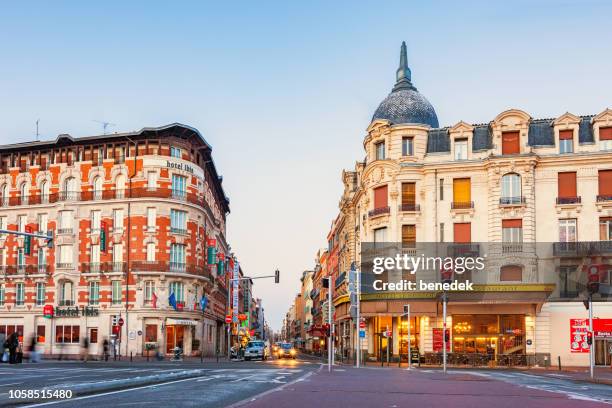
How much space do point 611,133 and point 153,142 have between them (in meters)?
38.8

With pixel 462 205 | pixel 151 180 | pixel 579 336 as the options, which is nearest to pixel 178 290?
pixel 151 180

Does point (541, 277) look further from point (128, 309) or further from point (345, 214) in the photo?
point (128, 309)

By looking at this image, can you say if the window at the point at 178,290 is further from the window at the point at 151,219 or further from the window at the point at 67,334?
the window at the point at 67,334

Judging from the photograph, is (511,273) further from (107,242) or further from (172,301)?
(107,242)

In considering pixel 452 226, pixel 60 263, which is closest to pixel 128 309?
pixel 60 263

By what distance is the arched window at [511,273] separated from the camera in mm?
50875

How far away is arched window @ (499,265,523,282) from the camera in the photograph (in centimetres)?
5088

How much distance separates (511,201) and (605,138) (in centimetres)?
785

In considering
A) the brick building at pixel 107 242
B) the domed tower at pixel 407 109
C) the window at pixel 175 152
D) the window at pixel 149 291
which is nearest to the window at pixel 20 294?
the brick building at pixel 107 242

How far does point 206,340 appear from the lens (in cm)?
7469

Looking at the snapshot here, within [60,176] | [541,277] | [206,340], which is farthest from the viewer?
[206,340]

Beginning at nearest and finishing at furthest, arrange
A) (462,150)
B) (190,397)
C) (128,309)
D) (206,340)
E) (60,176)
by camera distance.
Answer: (190,397)
(462,150)
(128,309)
(60,176)
(206,340)

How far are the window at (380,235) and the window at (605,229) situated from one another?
15.4m

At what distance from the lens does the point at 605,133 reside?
50.7 meters
